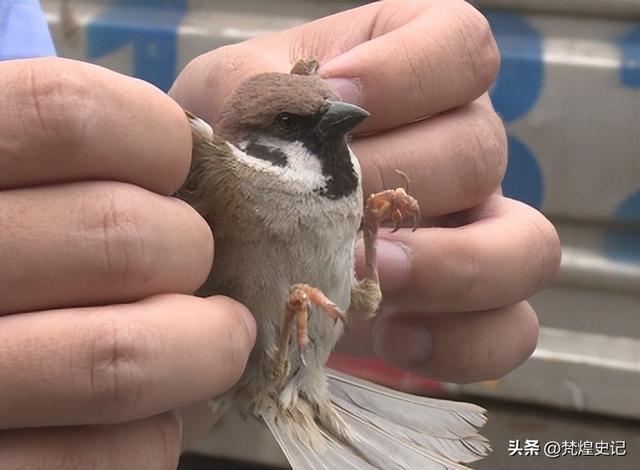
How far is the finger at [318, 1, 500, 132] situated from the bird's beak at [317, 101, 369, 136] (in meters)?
0.09

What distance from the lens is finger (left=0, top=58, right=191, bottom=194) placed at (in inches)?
31.5

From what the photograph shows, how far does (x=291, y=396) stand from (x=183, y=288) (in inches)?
10.9

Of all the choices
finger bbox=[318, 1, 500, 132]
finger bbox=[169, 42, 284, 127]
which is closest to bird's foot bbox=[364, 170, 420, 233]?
finger bbox=[318, 1, 500, 132]

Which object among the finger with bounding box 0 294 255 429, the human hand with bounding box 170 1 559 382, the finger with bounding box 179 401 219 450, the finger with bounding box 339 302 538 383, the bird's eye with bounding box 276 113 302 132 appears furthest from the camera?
the finger with bounding box 179 401 219 450

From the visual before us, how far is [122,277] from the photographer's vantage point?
833 millimetres

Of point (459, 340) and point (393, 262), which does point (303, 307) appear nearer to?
point (393, 262)

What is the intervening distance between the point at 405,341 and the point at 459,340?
75mm

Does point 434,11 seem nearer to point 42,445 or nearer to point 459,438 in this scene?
point 459,438

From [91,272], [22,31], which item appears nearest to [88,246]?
[91,272]

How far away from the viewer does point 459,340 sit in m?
1.21

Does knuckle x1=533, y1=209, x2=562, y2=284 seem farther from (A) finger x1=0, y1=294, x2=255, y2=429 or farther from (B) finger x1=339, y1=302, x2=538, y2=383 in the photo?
(A) finger x1=0, y1=294, x2=255, y2=429

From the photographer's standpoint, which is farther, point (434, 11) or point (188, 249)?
point (434, 11)

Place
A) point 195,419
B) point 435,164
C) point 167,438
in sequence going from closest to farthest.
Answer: point 167,438, point 435,164, point 195,419

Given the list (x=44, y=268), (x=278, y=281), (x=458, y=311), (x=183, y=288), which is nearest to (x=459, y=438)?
(x=458, y=311)
